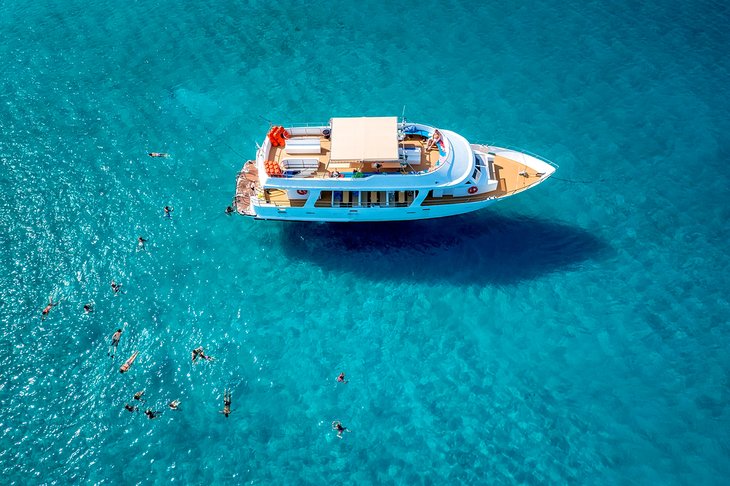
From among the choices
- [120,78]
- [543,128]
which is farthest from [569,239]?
[120,78]

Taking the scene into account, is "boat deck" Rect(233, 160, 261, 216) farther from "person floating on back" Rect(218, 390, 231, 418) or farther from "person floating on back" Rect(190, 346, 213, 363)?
"person floating on back" Rect(218, 390, 231, 418)

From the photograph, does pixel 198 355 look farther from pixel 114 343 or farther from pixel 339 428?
pixel 339 428

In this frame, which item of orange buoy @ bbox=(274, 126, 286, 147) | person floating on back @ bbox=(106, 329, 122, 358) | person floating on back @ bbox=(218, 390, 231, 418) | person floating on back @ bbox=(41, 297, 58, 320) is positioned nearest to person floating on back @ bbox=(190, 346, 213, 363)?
person floating on back @ bbox=(218, 390, 231, 418)

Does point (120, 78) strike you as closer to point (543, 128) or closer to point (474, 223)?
point (474, 223)

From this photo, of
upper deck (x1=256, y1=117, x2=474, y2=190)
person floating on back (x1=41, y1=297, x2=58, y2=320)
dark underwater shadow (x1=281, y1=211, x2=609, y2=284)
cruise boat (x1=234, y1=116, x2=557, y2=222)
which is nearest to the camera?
person floating on back (x1=41, y1=297, x2=58, y2=320)

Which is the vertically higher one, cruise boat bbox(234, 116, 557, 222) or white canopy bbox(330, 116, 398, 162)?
white canopy bbox(330, 116, 398, 162)

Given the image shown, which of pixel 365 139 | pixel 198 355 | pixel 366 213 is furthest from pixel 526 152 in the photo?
pixel 198 355
